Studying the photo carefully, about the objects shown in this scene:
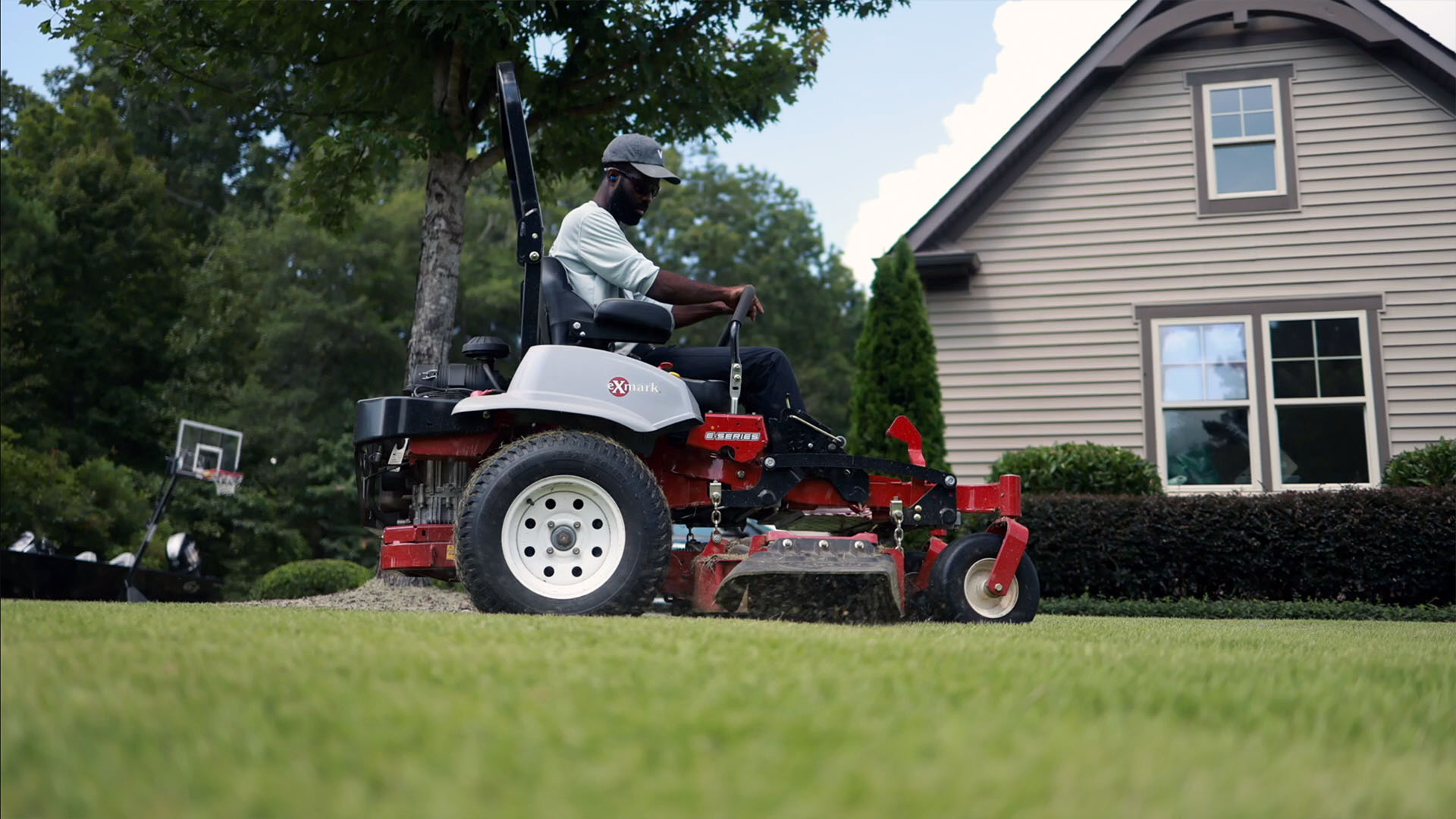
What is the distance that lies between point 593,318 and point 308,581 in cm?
650

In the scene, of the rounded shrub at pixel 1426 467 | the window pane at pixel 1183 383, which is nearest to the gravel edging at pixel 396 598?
the window pane at pixel 1183 383

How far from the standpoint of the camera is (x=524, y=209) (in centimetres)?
513

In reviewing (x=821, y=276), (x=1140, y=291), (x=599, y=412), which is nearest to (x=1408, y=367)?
(x=1140, y=291)

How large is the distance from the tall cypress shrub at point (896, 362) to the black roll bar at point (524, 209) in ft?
21.4

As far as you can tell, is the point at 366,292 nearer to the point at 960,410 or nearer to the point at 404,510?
the point at 960,410

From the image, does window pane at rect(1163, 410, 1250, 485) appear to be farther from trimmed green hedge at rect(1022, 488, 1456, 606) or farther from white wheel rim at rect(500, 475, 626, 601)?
white wheel rim at rect(500, 475, 626, 601)

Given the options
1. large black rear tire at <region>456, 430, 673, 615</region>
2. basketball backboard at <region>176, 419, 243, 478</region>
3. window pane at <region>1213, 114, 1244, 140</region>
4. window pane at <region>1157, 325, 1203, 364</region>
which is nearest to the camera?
large black rear tire at <region>456, 430, 673, 615</region>

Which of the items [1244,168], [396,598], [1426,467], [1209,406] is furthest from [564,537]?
[1244,168]

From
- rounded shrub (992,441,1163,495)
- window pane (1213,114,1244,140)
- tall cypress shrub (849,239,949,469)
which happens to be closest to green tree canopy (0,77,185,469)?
tall cypress shrub (849,239,949,469)

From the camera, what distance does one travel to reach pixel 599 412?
455cm

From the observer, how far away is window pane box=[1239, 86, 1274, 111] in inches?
485

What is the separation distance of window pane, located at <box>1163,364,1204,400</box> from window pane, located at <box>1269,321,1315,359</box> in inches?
28.9

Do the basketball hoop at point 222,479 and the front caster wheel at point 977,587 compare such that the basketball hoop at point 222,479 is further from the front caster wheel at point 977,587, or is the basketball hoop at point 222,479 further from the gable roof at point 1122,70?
the front caster wheel at point 977,587

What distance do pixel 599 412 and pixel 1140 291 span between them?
9.21 meters
